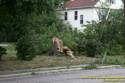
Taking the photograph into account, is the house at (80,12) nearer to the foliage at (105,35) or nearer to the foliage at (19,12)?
the foliage at (105,35)

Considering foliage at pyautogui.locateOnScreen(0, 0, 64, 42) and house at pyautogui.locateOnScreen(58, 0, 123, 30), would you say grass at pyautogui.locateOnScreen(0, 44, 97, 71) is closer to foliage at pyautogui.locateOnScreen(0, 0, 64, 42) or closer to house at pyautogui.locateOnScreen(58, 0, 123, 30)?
foliage at pyautogui.locateOnScreen(0, 0, 64, 42)

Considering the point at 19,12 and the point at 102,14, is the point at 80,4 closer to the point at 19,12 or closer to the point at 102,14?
the point at 102,14

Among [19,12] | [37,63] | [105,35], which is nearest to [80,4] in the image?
[105,35]

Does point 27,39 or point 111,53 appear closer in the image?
point 27,39

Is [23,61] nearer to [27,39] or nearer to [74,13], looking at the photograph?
[27,39]

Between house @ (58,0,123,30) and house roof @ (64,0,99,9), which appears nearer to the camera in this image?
house @ (58,0,123,30)

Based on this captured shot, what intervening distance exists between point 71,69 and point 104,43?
1011 cm

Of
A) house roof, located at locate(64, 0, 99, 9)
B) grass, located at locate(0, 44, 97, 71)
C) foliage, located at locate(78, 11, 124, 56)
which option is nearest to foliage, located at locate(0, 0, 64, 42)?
grass, located at locate(0, 44, 97, 71)

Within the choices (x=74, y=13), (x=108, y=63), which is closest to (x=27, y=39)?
(x=108, y=63)

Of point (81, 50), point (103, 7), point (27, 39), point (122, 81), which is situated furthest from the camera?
point (103, 7)

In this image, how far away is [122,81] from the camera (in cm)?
1285

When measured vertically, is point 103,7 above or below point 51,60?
above

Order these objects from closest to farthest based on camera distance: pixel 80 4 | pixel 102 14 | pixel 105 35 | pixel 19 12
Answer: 1. pixel 19 12
2. pixel 105 35
3. pixel 102 14
4. pixel 80 4

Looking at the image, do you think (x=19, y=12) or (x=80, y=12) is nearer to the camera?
(x=19, y=12)
